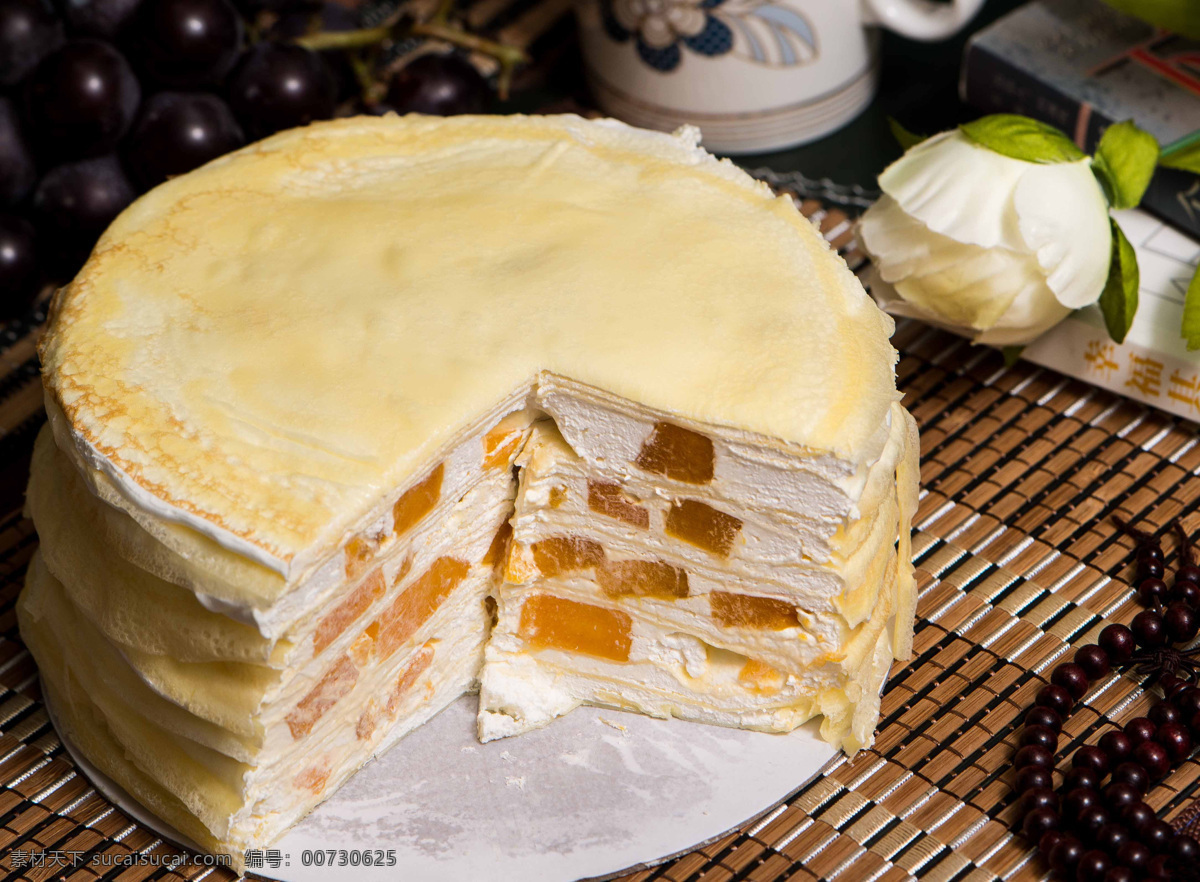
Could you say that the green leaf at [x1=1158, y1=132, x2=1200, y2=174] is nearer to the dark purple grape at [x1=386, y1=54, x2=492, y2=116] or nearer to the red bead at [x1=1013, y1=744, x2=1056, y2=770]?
the red bead at [x1=1013, y1=744, x2=1056, y2=770]

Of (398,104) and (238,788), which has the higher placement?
(398,104)

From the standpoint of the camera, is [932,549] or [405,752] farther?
[932,549]

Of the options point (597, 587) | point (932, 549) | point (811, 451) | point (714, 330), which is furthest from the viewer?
point (932, 549)

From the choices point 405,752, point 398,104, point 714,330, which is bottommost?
point 405,752

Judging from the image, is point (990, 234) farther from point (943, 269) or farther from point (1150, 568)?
point (1150, 568)

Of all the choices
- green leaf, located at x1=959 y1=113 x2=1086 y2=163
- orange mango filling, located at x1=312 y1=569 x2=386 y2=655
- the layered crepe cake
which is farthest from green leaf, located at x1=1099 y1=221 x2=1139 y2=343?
orange mango filling, located at x1=312 y1=569 x2=386 y2=655

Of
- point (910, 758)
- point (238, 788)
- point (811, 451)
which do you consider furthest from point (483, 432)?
point (910, 758)

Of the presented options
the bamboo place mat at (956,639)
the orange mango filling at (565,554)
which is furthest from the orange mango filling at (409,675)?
the bamboo place mat at (956,639)

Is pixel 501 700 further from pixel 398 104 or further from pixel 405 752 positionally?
pixel 398 104
